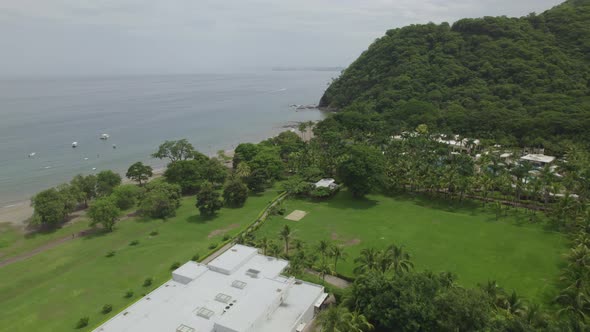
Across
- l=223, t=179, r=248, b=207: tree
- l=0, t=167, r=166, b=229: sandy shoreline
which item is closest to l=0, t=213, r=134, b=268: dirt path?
l=0, t=167, r=166, b=229: sandy shoreline

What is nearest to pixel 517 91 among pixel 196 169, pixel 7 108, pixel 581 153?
pixel 581 153

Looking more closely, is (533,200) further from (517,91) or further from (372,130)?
(517,91)

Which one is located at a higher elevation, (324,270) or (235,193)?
(324,270)

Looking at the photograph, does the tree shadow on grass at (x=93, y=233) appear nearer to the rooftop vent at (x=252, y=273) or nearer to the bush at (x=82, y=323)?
the bush at (x=82, y=323)

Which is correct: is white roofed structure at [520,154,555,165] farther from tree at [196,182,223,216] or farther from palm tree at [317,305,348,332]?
palm tree at [317,305,348,332]

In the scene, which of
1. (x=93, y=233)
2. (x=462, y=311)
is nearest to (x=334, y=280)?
(x=462, y=311)

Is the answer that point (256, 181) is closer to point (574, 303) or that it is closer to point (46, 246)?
point (46, 246)
